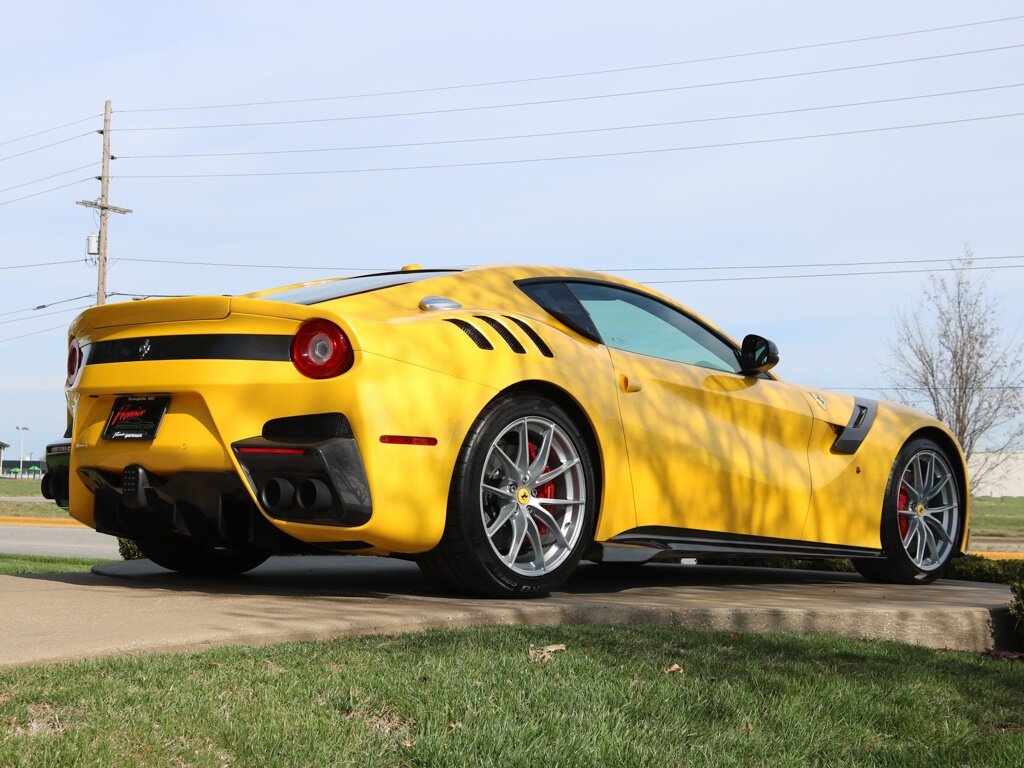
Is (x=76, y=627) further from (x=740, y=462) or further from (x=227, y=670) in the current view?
(x=740, y=462)

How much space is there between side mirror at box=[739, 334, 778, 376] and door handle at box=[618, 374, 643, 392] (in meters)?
1.02

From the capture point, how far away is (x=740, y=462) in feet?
20.0

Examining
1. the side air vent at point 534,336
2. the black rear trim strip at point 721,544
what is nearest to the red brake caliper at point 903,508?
the black rear trim strip at point 721,544

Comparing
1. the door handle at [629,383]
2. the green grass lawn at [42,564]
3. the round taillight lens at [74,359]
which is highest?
the round taillight lens at [74,359]

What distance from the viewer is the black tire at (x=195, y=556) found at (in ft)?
20.4

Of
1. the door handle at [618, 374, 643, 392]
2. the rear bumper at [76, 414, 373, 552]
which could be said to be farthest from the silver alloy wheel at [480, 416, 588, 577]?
the rear bumper at [76, 414, 373, 552]

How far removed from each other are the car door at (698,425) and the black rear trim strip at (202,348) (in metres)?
1.66

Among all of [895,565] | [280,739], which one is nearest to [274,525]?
[280,739]

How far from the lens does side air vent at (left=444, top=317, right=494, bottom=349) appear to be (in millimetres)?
4985

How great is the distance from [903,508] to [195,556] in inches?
163

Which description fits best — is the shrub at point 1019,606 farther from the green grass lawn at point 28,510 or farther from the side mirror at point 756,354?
the green grass lawn at point 28,510

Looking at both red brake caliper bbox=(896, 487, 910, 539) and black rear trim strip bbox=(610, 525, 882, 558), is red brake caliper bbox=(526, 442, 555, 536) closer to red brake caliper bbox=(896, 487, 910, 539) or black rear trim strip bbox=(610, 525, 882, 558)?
black rear trim strip bbox=(610, 525, 882, 558)

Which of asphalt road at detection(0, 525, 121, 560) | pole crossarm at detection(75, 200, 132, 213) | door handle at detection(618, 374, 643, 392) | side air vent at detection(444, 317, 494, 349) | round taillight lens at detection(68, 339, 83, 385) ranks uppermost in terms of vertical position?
pole crossarm at detection(75, 200, 132, 213)

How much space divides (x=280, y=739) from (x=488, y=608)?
195 cm
